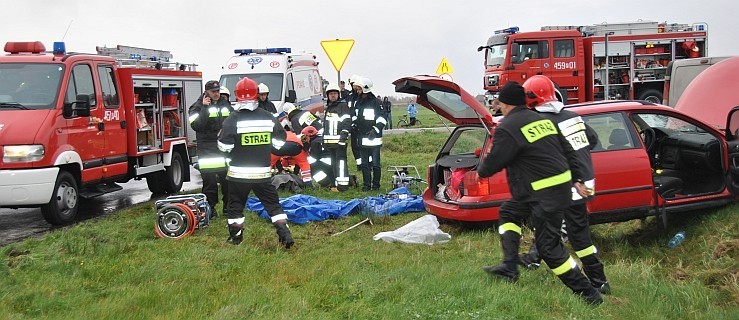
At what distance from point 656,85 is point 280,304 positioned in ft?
66.9

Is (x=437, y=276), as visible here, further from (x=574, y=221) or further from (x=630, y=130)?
(x=630, y=130)

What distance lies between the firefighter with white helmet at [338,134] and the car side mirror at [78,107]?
12.3 ft

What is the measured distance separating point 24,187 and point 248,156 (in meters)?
3.07

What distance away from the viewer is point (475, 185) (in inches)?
293

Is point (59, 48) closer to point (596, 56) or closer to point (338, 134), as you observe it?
point (338, 134)

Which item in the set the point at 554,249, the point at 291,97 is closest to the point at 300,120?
the point at 291,97

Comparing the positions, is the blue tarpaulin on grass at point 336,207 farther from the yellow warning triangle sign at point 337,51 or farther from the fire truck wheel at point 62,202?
the yellow warning triangle sign at point 337,51

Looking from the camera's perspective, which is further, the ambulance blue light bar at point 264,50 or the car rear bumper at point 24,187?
the ambulance blue light bar at point 264,50

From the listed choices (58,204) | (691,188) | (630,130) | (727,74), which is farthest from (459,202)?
(58,204)

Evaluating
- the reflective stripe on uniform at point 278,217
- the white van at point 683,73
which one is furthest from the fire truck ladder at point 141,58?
the white van at point 683,73

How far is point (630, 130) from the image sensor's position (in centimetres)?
728

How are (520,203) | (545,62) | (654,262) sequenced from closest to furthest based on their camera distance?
1. (520,203)
2. (654,262)
3. (545,62)

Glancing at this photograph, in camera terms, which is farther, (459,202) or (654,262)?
(459,202)

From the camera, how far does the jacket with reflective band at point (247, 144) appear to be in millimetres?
7293
